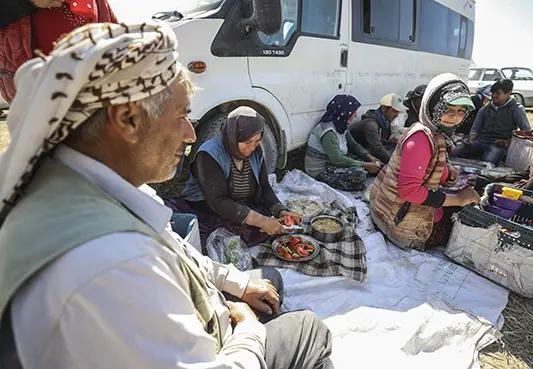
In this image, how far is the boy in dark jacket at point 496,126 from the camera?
17.5 ft

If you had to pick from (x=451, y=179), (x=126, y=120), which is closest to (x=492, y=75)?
(x=451, y=179)

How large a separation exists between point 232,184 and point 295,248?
0.73 meters

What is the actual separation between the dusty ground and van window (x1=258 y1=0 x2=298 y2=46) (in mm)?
3206

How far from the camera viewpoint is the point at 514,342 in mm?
2195

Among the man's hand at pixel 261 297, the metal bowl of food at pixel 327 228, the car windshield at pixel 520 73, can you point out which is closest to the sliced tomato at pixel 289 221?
the metal bowl of food at pixel 327 228

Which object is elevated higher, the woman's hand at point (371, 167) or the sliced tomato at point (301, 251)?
the woman's hand at point (371, 167)

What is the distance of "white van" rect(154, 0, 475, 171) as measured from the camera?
331 centimetres

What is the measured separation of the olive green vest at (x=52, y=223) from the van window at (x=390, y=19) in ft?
16.3

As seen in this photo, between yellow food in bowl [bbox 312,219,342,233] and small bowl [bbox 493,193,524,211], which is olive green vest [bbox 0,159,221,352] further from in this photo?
small bowl [bbox 493,193,524,211]

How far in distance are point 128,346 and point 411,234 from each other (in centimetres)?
276

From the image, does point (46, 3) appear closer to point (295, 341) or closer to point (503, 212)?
point (295, 341)

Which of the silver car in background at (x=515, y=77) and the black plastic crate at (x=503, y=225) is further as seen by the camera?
the silver car in background at (x=515, y=77)

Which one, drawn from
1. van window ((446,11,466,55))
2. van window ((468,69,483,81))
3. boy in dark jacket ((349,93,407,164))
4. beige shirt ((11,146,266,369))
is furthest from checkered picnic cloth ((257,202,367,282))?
van window ((468,69,483,81))

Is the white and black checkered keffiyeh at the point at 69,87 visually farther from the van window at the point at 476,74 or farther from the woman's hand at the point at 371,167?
the van window at the point at 476,74
